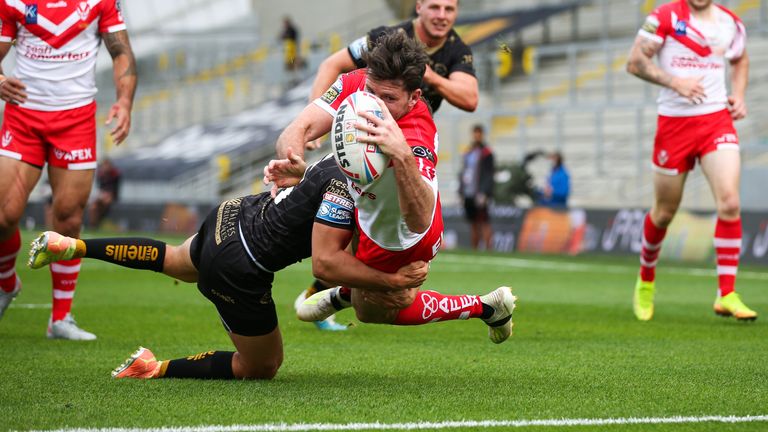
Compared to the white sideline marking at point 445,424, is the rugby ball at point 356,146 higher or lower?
higher

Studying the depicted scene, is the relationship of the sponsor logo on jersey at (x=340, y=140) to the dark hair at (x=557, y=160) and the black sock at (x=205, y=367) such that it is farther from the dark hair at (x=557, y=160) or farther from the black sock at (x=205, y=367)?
the dark hair at (x=557, y=160)

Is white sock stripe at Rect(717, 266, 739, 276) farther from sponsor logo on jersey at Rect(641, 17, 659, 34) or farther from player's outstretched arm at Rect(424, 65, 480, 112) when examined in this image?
player's outstretched arm at Rect(424, 65, 480, 112)

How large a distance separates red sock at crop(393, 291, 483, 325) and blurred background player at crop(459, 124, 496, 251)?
47.1 feet

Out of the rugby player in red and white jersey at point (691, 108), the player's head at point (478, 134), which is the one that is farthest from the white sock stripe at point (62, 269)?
the player's head at point (478, 134)

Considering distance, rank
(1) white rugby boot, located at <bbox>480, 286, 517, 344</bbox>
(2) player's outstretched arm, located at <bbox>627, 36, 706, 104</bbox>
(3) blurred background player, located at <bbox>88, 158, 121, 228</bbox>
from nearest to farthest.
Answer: (1) white rugby boot, located at <bbox>480, 286, 517, 344</bbox>, (2) player's outstretched arm, located at <bbox>627, 36, 706, 104</bbox>, (3) blurred background player, located at <bbox>88, 158, 121, 228</bbox>

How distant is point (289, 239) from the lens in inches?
218

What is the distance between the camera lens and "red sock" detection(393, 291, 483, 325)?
581 centimetres

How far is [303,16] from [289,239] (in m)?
32.6

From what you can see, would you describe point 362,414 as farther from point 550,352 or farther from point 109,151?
point 109,151

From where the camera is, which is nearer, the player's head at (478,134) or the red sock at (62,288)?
the red sock at (62,288)

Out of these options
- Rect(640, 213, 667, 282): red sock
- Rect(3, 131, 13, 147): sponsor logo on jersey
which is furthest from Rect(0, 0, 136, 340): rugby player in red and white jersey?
Rect(640, 213, 667, 282): red sock

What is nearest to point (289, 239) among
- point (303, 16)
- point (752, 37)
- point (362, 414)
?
point (362, 414)

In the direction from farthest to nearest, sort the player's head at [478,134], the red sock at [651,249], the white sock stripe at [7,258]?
the player's head at [478,134]
the red sock at [651,249]
the white sock stripe at [7,258]

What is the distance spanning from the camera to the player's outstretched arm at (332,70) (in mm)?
7254
